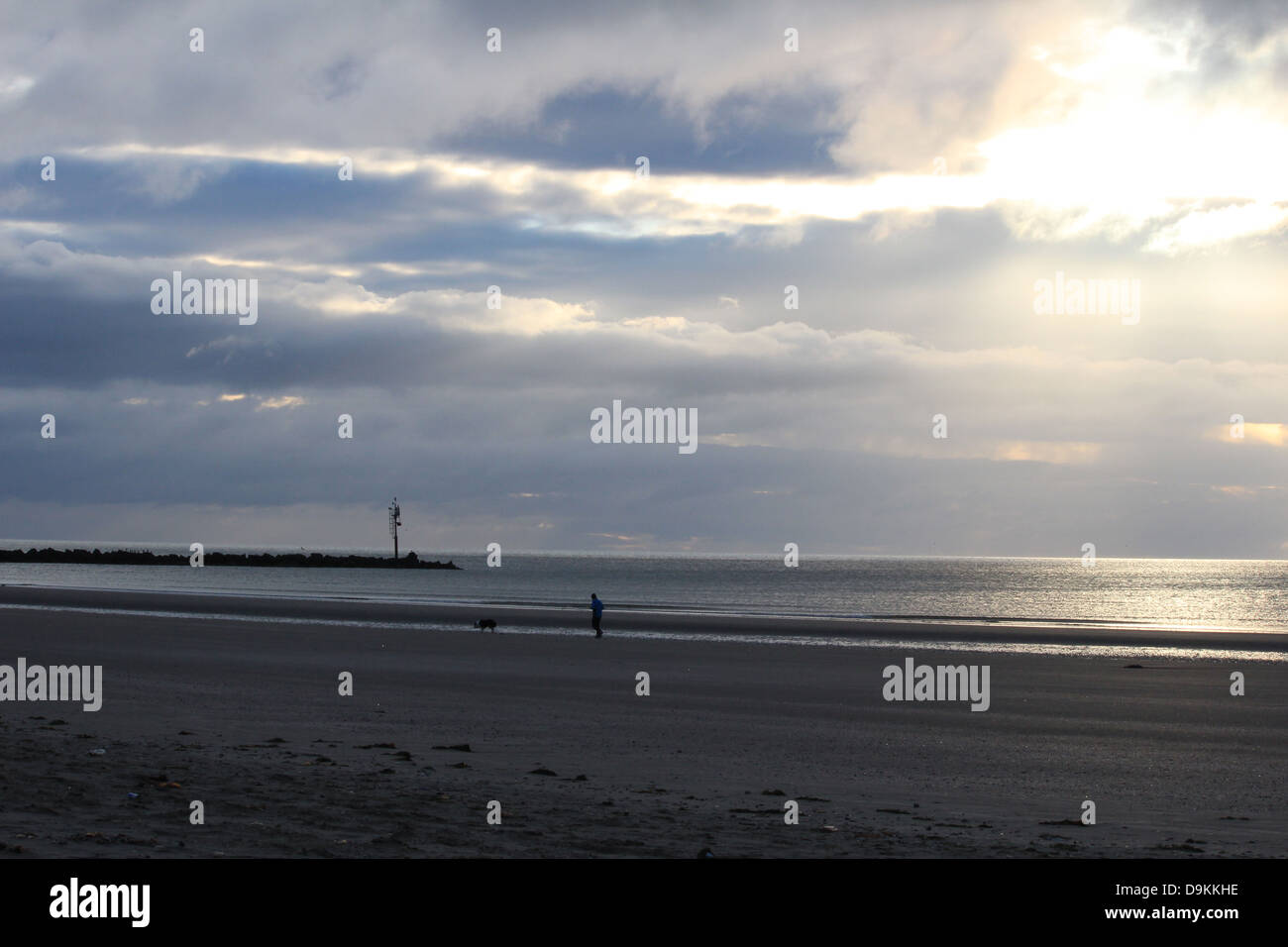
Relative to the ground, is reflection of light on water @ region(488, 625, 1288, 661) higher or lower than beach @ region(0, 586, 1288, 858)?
lower

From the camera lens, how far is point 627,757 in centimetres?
1688

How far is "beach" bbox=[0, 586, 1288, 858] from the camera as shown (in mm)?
10906

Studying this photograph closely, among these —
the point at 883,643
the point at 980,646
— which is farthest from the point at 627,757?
the point at 980,646

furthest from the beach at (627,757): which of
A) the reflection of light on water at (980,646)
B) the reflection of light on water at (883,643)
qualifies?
the reflection of light on water at (883,643)

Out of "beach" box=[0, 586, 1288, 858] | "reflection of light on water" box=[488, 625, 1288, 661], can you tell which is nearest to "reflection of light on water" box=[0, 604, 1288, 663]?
"reflection of light on water" box=[488, 625, 1288, 661]

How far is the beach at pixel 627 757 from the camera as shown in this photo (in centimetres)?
1091

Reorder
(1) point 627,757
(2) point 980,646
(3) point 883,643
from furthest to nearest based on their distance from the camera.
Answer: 1. (3) point 883,643
2. (2) point 980,646
3. (1) point 627,757

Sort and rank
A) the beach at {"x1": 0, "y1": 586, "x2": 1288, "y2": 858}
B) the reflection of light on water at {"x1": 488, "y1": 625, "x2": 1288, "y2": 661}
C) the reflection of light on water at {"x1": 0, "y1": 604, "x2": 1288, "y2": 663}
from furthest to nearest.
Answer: the reflection of light on water at {"x1": 0, "y1": 604, "x2": 1288, "y2": 663} → the reflection of light on water at {"x1": 488, "y1": 625, "x2": 1288, "y2": 661} → the beach at {"x1": 0, "y1": 586, "x2": 1288, "y2": 858}

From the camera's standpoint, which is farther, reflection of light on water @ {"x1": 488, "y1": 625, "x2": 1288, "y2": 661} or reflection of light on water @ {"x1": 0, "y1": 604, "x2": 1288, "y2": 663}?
reflection of light on water @ {"x1": 0, "y1": 604, "x2": 1288, "y2": 663}

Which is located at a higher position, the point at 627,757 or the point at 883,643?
the point at 627,757

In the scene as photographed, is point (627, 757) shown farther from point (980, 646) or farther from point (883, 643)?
point (980, 646)

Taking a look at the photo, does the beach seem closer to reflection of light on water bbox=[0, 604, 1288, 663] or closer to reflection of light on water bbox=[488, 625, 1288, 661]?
reflection of light on water bbox=[488, 625, 1288, 661]
